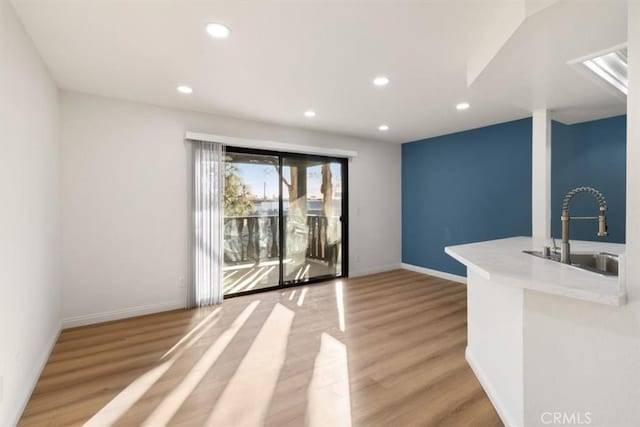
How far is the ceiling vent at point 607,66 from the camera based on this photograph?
7.33 ft

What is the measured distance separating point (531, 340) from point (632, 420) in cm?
43

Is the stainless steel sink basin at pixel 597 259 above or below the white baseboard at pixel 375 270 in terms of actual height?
above

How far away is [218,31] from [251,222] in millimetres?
2774

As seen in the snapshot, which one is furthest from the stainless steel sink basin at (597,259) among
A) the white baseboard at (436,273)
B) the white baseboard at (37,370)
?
the white baseboard at (37,370)

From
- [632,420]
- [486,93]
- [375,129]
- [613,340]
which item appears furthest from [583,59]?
[375,129]

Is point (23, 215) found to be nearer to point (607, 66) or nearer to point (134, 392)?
point (134, 392)

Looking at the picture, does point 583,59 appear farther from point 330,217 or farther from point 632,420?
point 330,217

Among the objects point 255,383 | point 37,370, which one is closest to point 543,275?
point 255,383

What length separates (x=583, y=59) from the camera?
220 cm

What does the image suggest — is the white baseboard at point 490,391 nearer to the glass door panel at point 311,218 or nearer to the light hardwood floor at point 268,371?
the light hardwood floor at point 268,371

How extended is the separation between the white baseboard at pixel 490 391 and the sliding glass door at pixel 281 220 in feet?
9.41

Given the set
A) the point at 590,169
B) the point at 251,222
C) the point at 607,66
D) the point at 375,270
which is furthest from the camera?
the point at 375,270

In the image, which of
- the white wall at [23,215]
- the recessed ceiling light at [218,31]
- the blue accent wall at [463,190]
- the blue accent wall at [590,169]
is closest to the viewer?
the white wall at [23,215]

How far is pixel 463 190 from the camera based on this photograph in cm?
496
